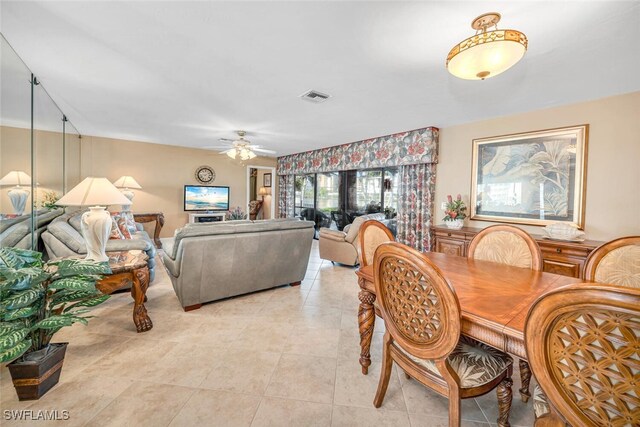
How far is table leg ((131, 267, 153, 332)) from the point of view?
7.25ft

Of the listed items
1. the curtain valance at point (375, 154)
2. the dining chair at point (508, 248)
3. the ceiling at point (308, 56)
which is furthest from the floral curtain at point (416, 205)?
the dining chair at point (508, 248)

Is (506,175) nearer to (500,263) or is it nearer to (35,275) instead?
(500,263)

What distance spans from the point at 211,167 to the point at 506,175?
6.35 metres

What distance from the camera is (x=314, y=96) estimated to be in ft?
9.46

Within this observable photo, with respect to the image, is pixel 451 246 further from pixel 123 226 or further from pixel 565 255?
pixel 123 226

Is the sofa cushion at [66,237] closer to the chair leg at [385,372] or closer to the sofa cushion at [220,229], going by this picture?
the sofa cushion at [220,229]

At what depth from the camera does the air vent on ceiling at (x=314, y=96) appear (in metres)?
2.78

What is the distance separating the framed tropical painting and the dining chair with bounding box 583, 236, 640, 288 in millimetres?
1820

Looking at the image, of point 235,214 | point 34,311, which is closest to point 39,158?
point 34,311

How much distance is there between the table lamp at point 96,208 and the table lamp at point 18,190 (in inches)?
11.7

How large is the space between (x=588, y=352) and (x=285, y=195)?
23.4 ft

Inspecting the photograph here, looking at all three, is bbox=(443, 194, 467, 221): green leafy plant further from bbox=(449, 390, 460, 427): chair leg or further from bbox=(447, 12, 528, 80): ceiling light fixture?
bbox=(449, 390, 460, 427): chair leg

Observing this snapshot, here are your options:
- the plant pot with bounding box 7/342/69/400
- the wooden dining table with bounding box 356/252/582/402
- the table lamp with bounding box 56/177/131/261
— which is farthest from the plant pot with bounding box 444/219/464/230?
the plant pot with bounding box 7/342/69/400

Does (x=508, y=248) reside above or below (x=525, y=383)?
above
